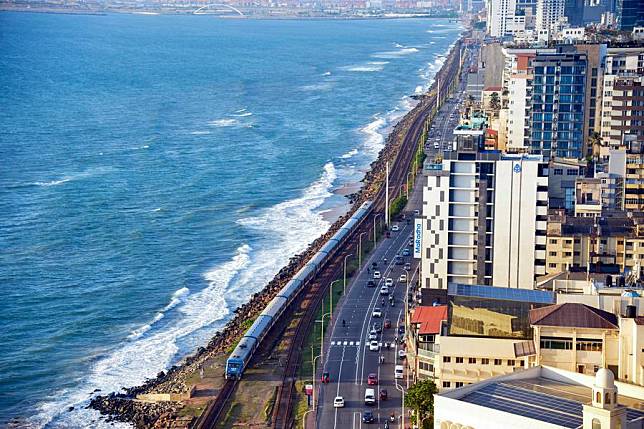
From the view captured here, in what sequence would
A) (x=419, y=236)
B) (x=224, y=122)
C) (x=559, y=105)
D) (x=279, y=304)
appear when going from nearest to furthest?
(x=419, y=236) < (x=279, y=304) < (x=559, y=105) < (x=224, y=122)

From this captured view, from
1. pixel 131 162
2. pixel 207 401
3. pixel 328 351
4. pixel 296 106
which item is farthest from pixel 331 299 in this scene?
pixel 296 106

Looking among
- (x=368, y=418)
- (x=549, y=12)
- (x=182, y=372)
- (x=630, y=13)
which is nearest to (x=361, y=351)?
(x=182, y=372)

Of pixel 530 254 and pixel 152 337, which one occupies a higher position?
pixel 530 254

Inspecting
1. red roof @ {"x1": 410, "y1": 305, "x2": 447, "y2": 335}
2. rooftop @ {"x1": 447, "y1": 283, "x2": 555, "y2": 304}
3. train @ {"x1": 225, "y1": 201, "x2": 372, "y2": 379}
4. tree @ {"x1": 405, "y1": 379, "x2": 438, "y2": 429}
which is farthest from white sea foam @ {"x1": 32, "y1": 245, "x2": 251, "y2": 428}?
rooftop @ {"x1": 447, "y1": 283, "x2": 555, "y2": 304}

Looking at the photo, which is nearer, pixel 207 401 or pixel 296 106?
pixel 207 401

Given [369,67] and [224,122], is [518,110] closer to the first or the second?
[224,122]

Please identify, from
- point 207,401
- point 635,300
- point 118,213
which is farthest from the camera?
point 118,213

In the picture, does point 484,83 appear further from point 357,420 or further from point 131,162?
point 357,420
